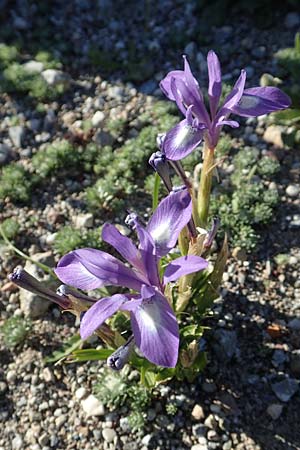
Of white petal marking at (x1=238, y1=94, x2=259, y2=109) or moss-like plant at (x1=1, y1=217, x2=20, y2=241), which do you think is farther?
moss-like plant at (x1=1, y1=217, x2=20, y2=241)

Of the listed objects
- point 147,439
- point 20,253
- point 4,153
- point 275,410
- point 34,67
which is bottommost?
point 275,410

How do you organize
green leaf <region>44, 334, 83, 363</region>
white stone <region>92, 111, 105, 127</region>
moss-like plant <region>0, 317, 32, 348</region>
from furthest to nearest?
white stone <region>92, 111, 105, 127</region>
moss-like plant <region>0, 317, 32, 348</region>
green leaf <region>44, 334, 83, 363</region>

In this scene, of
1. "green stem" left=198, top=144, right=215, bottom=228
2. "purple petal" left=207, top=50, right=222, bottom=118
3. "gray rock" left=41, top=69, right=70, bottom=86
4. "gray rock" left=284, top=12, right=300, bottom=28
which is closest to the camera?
"purple petal" left=207, top=50, right=222, bottom=118

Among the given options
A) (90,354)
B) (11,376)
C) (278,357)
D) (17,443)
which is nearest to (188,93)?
(90,354)

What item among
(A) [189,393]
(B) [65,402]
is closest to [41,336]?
(B) [65,402]


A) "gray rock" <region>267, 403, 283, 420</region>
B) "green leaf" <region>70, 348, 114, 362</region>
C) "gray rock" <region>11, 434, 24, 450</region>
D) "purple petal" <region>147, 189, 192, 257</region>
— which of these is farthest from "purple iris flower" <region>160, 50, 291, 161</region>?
"gray rock" <region>11, 434, 24, 450</region>

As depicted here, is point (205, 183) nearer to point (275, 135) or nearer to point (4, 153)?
point (275, 135)

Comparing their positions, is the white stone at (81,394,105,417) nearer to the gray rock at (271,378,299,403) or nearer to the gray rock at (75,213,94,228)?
the gray rock at (271,378,299,403)
